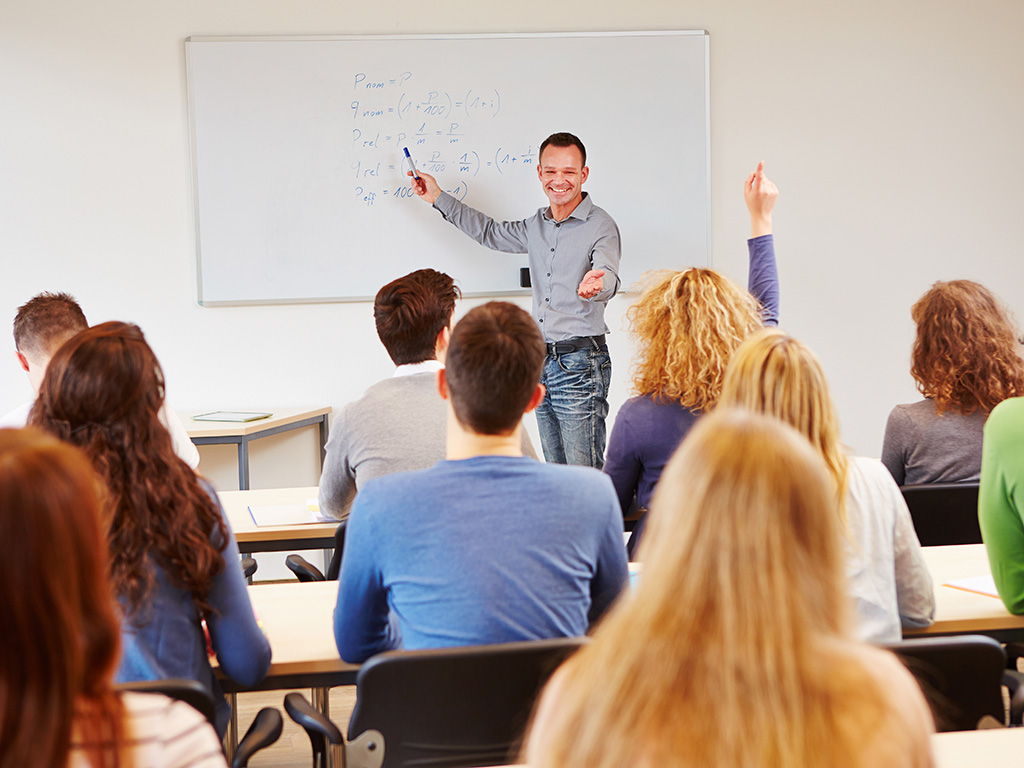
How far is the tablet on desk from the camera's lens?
397 cm

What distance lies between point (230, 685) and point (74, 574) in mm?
1000

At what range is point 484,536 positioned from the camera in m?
1.45

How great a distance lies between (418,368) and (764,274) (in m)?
1.16

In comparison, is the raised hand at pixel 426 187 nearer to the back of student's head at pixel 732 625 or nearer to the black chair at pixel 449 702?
the black chair at pixel 449 702

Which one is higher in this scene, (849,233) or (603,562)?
(849,233)

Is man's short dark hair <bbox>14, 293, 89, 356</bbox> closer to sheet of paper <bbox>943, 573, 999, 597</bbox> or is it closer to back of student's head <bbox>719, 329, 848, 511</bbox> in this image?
back of student's head <bbox>719, 329, 848, 511</bbox>

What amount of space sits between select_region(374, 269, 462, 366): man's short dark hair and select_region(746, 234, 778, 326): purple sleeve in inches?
39.4

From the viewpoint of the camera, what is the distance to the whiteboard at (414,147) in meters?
4.32

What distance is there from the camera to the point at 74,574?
765 millimetres

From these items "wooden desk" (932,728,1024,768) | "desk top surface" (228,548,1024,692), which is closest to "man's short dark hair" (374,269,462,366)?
"desk top surface" (228,548,1024,692)

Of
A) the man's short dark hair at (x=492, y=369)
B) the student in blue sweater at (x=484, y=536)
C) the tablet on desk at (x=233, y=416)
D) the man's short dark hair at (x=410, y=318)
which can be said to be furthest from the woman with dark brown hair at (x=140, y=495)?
the tablet on desk at (x=233, y=416)

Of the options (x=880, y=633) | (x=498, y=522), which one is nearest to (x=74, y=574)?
(x=498, y=522)

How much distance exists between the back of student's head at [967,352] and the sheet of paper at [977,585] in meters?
0.59

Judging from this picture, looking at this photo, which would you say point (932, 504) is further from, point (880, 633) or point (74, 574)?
point (74, 574)
